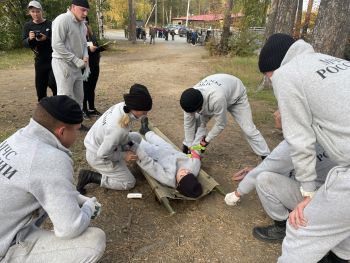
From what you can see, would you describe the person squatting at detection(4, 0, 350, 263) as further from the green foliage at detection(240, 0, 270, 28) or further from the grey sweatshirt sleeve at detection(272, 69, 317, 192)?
the green foliage at detection(240, 0, 270, 28)

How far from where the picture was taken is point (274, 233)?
315 cm

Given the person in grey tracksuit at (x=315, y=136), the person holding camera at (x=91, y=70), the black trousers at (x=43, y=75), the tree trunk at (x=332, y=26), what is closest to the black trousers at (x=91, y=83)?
the person holding camera at (x=91, y=70)

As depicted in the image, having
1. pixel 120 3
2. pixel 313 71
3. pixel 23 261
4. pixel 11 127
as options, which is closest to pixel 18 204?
pixel 23 261

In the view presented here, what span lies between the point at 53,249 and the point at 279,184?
6.07 feet

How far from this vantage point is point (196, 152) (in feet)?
13.4

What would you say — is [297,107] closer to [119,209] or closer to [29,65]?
[119,209]

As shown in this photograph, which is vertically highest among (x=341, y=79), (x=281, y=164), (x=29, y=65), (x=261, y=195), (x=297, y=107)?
(x=341, y=79)

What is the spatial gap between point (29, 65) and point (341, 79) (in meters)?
12.5

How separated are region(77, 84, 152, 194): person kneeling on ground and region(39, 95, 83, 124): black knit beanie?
1.21 m

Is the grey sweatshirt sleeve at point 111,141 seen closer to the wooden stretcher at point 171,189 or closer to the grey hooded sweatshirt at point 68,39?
the wooden stretcher at point 171,189

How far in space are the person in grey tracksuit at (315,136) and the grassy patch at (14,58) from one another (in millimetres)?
11832

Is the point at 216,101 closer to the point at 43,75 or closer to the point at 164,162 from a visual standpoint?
the point at 164,162

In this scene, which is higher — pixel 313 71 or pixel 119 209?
pixel 313 71

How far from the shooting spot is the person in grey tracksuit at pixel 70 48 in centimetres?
484
